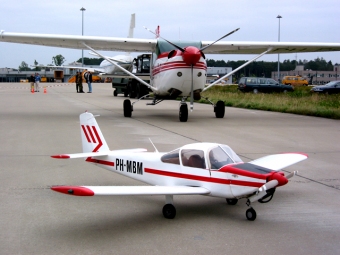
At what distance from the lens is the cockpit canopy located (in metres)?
5.96

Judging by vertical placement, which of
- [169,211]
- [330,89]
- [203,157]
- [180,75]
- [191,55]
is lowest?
[169,211]

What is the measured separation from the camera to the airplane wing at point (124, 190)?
4.90m

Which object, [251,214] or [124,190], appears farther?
[251,214]

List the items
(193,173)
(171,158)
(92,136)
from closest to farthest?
1. (193,173)
2. (171,158)
3. (92,136)

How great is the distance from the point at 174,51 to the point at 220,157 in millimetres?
10376

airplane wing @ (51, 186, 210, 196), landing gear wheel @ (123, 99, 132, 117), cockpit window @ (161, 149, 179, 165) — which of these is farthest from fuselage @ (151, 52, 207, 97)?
airplane wing @ (51, 186, 210, 196)

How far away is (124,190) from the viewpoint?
17.6ft

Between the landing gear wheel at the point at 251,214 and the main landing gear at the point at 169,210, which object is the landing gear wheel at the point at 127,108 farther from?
the landing gear wheel at the point at 251,214

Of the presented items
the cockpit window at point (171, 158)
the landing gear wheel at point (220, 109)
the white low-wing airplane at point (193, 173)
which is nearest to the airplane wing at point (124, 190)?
the white low-wing airplane at point (193, 173)

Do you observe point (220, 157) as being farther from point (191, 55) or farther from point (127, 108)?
point (127, 108)

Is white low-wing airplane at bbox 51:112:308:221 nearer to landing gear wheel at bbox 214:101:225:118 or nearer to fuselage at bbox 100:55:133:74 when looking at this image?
landing gear wheel at bbox 214:101:225:118

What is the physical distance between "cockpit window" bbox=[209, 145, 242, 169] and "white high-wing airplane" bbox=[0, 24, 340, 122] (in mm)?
9335

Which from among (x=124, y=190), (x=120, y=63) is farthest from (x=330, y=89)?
(x=124, y=190)

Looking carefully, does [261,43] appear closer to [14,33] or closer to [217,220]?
[14,33]
